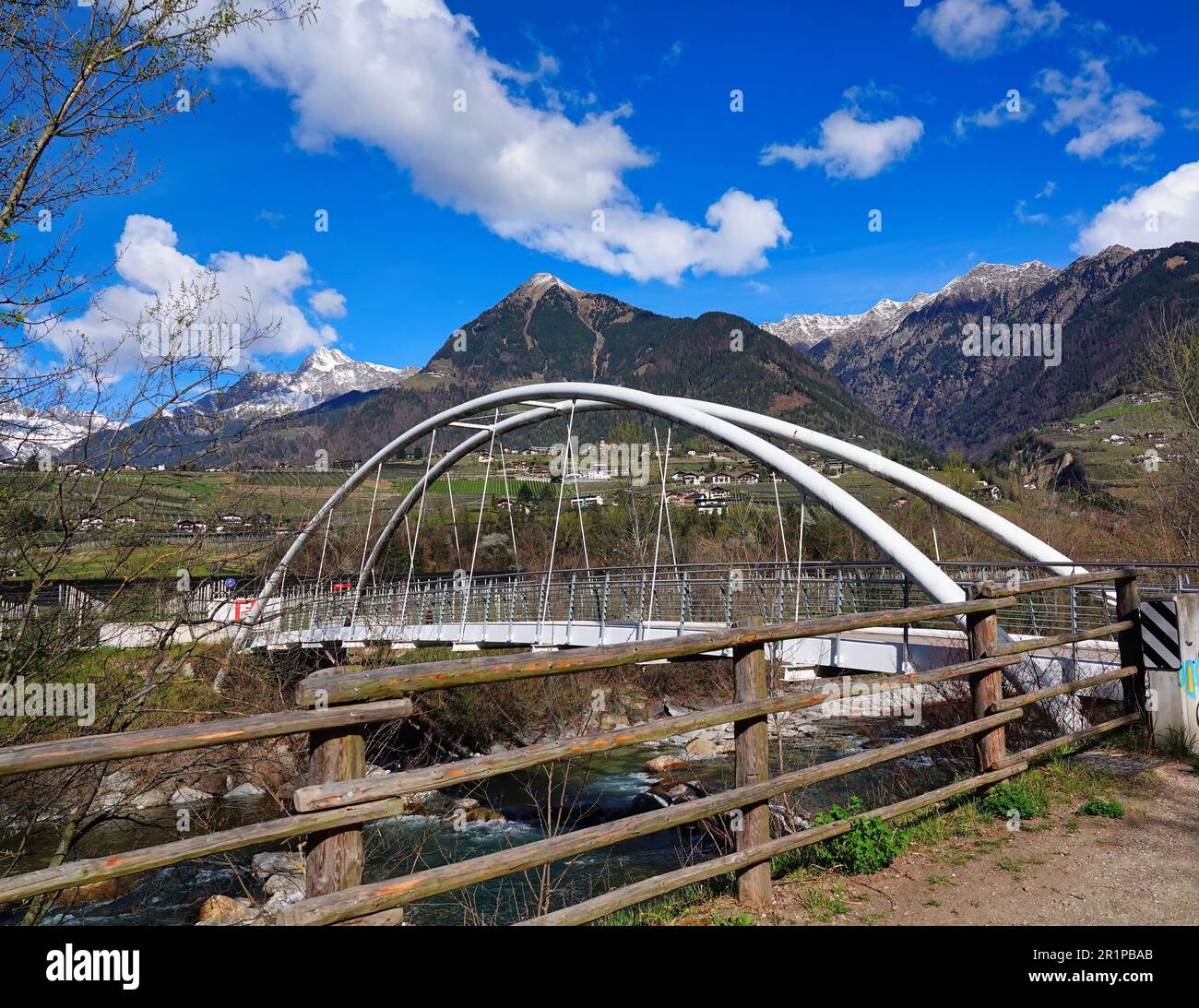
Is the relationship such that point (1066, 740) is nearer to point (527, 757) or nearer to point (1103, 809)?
point (1103, 809)

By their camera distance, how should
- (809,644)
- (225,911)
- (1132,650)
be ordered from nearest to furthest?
(1132,650), (225,911), (809,644)

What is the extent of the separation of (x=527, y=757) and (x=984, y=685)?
3.42 meters

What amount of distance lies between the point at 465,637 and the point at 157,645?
561 inches

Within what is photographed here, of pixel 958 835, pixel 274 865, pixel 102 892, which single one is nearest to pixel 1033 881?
pixel 958 835

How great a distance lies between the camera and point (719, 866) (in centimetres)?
372

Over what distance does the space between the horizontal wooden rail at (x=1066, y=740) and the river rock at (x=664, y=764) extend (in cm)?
1303

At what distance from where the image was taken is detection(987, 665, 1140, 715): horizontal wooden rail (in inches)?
205

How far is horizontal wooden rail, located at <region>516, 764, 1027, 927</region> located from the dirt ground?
22cm

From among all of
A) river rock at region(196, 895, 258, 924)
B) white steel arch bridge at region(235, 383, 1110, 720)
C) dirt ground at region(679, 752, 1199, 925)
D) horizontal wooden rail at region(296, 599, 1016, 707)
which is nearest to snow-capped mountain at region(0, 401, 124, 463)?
white steel arch bridge at region(235, 383, 1110, 720)

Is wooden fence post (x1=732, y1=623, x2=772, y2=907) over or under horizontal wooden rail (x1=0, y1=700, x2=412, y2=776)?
under

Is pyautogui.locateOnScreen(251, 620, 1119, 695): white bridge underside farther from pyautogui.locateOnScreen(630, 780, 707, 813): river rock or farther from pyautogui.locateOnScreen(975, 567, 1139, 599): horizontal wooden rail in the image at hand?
pyautogui.locateOnScreen(630, 780, 707, 813): river rock

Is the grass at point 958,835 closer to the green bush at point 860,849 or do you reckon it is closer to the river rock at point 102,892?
the green bush at point 860,849
